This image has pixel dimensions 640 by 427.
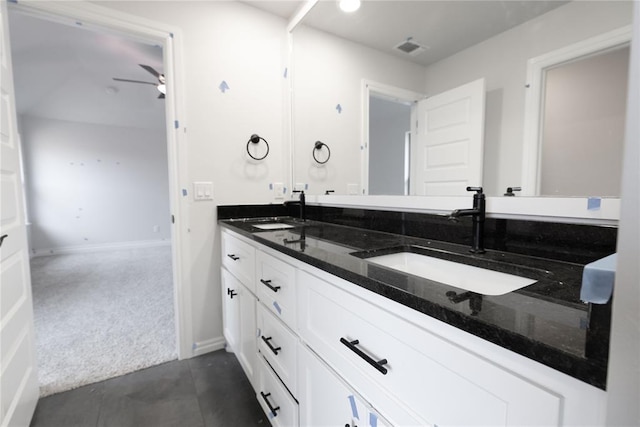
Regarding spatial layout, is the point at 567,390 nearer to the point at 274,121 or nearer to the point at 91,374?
the point at 274,121

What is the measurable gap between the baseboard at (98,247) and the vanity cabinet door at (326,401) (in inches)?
212

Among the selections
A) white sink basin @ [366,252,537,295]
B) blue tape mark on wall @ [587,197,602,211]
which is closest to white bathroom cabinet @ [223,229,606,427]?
white sink basin @ [366,252,537,295]

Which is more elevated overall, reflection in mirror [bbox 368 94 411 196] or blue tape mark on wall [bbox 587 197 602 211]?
reflection in mirror [bbox 368 94 411 196]

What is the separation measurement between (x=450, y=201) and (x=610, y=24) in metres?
0.64

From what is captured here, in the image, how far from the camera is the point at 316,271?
864 mm

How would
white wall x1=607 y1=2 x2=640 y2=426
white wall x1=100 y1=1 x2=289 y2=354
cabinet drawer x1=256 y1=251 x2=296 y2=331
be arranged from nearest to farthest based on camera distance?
1. white wall x1=607 y1=2 x2=640 y2=426
2. cabinet drawer x1=256 y1=251 x2=296 y2=331
3. white wall x1=100 y1=1 x2=289 y2=354

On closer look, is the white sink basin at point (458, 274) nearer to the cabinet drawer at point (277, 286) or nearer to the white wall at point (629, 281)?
the cabinet drawer at point (277, 286)

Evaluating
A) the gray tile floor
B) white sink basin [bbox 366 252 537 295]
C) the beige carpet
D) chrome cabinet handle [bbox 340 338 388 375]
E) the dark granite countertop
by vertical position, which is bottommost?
the gray tile floor

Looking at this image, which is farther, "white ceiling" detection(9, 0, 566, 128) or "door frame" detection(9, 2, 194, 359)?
"door frame" detection(9, 2, 194, 359)

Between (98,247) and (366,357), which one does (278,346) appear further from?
(98,247)

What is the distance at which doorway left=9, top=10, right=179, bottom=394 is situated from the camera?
2.93 metres

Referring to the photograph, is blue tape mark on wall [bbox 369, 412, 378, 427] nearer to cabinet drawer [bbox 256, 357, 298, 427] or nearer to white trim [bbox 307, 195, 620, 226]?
cabinet drawer [bbox 256, 357, 298, 427]

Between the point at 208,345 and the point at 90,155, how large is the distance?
4.71 metres

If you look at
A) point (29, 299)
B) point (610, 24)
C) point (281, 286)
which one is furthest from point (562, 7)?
point (29, 299)
